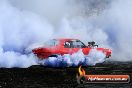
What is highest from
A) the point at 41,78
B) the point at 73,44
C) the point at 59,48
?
the point at 73,44

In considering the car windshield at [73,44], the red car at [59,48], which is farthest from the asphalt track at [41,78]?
the car windshield at [73,44]

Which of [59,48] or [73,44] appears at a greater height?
[73,44]

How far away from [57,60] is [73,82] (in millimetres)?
7963

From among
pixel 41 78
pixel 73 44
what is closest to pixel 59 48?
pixel 73 44

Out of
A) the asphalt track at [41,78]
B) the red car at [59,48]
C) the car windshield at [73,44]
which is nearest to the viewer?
the asphalt track at [41,78]

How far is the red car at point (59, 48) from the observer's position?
38594 mm

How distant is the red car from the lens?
127 ft

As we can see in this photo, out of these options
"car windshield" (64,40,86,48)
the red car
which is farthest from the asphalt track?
"car windshield" (64,40,86,48)

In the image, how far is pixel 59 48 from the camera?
3997 centimetres

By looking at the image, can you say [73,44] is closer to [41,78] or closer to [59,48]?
[59,48]

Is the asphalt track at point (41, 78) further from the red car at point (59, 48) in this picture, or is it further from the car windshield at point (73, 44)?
the car windshield at point (73, 44)

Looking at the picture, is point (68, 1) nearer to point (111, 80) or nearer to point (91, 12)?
point (91, 12)

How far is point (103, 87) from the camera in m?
27.4

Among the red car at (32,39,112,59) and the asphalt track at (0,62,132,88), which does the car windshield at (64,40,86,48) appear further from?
the asphalt track at (0,62,132,88)
